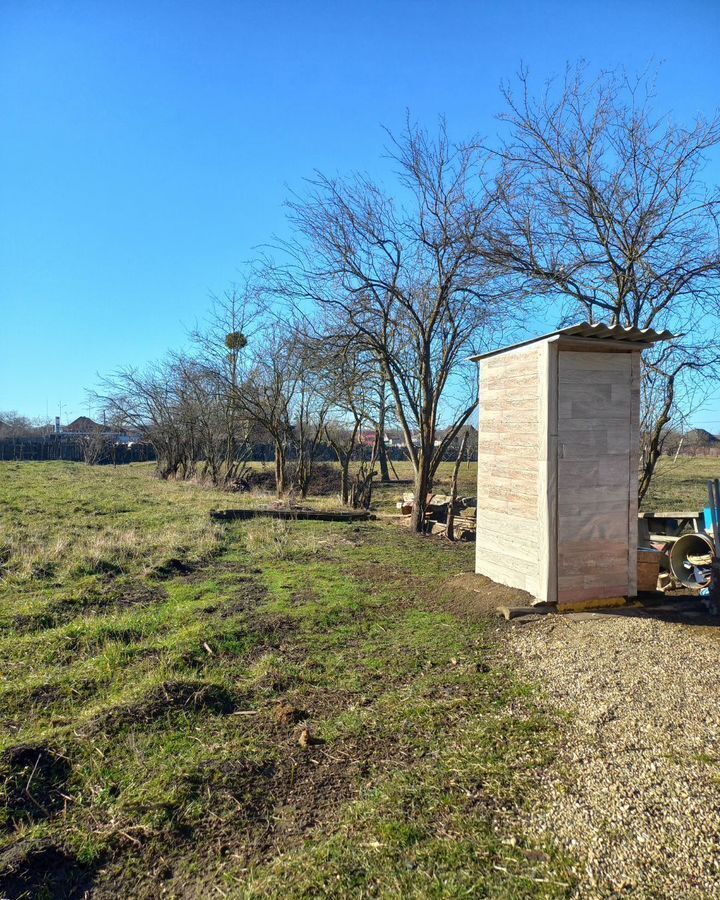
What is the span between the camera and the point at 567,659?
4668 mm

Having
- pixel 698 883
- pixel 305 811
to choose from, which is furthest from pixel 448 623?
pixel 698 883

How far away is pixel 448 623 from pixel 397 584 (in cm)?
165

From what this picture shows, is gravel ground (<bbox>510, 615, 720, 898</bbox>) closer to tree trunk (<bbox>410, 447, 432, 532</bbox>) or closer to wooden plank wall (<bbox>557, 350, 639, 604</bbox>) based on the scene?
wooden plank wall (<bbox>557, 350, 639, 604</bbox>)

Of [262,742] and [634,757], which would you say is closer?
[634,757]

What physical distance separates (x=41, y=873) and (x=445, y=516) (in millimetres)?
10987

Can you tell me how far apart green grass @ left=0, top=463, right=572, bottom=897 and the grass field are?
0.01 metres

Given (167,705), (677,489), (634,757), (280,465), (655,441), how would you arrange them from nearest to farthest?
1. (634,757)
2. (167,705)
3. (655,441)
4. (280,465)
5. (677,489)

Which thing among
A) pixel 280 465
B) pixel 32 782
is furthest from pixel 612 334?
pixel 280 465

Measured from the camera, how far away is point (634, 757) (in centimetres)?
319

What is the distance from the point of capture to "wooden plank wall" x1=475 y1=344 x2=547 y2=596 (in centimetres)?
605

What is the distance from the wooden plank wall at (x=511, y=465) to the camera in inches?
238

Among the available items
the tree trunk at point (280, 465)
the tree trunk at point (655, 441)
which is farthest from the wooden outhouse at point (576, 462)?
the tree trunk at point (280, 465)

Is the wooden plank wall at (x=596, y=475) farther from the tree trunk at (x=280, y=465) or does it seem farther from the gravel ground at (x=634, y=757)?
the tree trunk at (x=280, y=465)

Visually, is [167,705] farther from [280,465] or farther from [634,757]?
[280,465]
